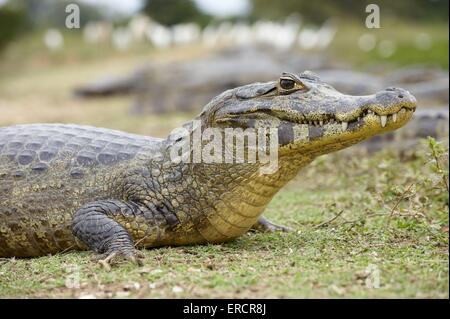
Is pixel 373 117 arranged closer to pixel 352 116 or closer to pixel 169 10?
pixel 352 116

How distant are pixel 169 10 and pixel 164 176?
3654cm

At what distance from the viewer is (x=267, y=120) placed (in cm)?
478

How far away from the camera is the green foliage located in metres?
40.2

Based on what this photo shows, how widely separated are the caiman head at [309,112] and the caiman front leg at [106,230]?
0.89 metres

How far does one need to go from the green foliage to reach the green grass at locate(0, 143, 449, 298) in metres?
35.2

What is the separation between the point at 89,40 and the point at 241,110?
98.8 feet

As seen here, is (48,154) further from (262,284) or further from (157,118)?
(157,118)

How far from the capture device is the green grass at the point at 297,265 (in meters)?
3.68

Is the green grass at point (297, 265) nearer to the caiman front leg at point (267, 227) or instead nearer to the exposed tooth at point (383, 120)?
the caiman front leg at point (267, 227)

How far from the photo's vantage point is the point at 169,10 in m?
40.4

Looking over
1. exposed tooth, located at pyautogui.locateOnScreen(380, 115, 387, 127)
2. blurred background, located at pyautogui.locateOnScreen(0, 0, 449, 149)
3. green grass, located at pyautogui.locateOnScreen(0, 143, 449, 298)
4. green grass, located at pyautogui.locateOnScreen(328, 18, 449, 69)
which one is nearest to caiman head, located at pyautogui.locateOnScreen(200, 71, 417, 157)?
exposed tooth, located at pyautogui.locateOnScreen(380, 115, 387, 127)

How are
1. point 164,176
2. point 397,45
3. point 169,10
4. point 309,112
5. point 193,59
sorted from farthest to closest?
point 169,10
point 397,45
point 193,59
point 164,176
point 309,112

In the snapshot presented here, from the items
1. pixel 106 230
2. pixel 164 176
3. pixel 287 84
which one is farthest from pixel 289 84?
pixel 106 230

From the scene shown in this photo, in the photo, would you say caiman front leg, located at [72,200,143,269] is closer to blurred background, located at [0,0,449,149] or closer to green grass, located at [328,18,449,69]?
blurred background, located at [0,0,449,149]
